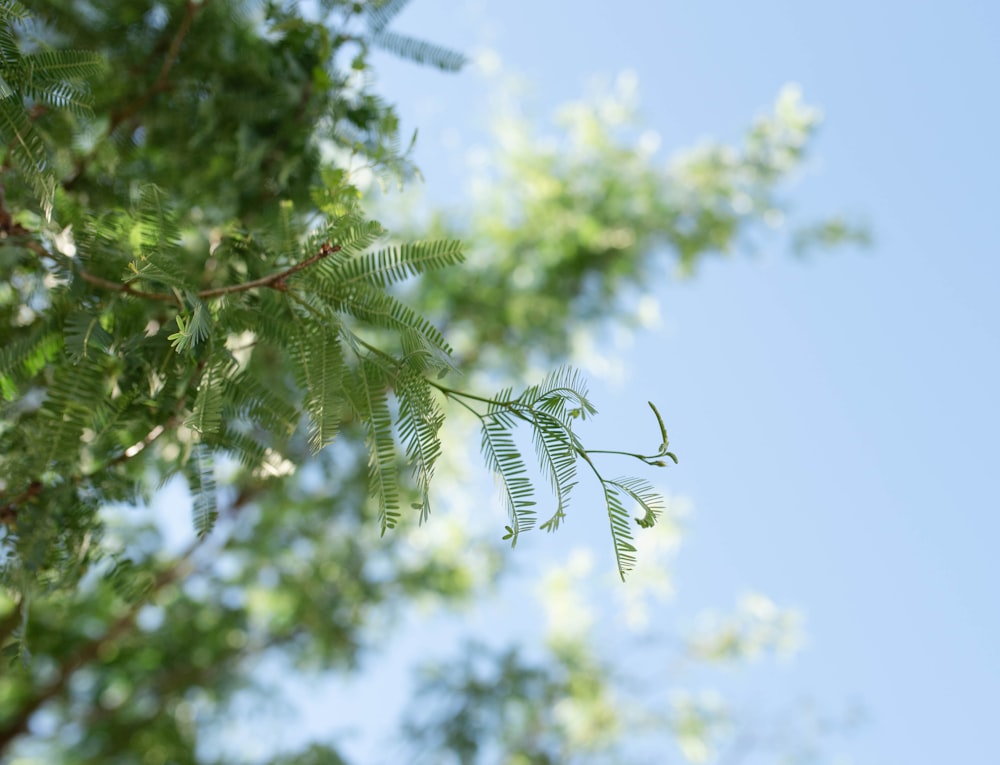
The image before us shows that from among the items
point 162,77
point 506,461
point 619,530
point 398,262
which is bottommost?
point 619,530

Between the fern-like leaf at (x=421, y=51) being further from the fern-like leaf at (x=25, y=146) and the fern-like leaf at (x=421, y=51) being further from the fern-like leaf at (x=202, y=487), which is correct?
the fern-like leaf at (x=202, y=487)

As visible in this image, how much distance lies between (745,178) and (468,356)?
92.1 inches

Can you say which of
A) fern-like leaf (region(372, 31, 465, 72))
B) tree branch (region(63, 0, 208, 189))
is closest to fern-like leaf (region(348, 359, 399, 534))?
fern-like leaf (region(372, 31, 465, 72))

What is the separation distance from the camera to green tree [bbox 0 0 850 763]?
1.29m

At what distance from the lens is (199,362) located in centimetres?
148

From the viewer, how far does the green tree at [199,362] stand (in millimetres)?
1287

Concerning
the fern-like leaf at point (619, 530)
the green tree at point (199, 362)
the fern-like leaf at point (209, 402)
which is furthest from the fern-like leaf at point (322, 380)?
the fern-like leaf at point (619, 530)

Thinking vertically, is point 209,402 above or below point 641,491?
above

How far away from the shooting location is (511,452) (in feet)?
4.12

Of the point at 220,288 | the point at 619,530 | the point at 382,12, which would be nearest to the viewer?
the point at 619,530

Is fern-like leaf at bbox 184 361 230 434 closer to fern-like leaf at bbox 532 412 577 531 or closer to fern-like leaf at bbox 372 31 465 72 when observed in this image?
fern-like leaf at bbox 532 412 577 531

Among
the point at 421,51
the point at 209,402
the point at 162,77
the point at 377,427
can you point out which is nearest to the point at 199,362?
the point at 209,402

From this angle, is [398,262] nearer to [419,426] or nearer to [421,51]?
[419,426]

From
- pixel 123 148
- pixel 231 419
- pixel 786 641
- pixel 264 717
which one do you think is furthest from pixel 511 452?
pixel 786 641
